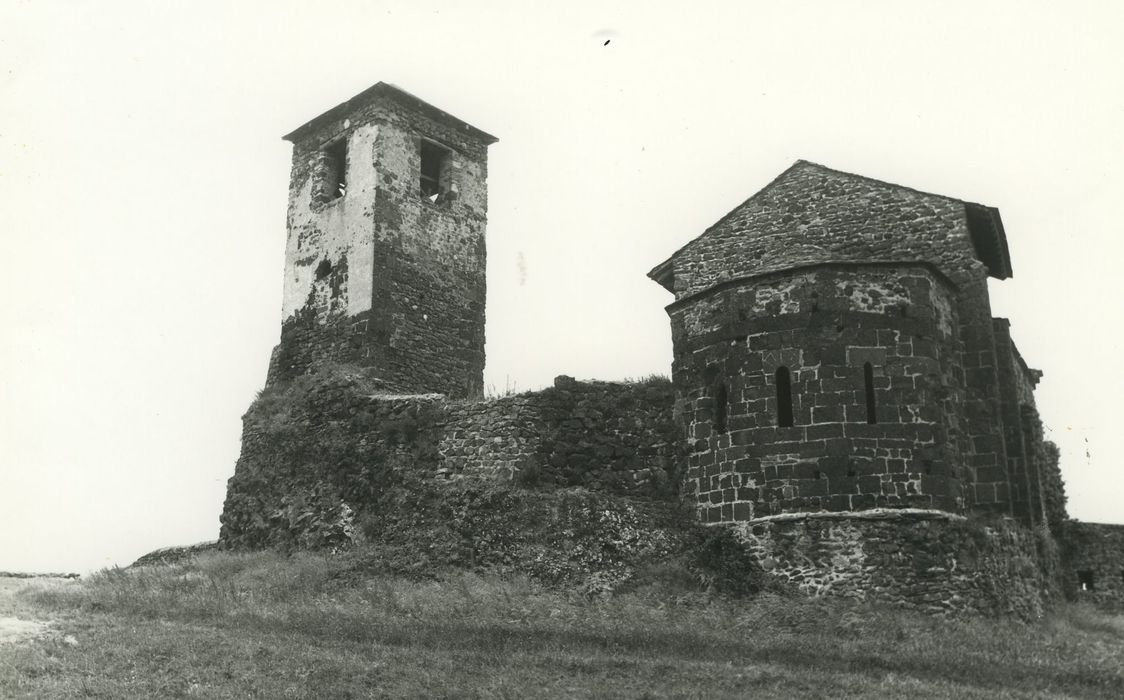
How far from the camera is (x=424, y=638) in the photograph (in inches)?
537

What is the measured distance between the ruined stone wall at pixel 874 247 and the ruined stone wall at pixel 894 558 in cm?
125

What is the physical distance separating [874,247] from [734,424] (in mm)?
4698

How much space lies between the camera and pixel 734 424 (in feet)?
54.2

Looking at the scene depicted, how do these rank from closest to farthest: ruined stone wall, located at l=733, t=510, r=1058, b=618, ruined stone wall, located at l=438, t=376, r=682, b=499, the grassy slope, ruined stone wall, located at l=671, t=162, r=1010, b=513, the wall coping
Answer: the grassy slope < ruined stone wall, located at l=733, t=510, r=1058, b=618 < the wall coping < ruined stone wall, located at l=671, t=162, r=1010, b=513 < ruined stone wall, located at l=438, t=376, r=682, b=499

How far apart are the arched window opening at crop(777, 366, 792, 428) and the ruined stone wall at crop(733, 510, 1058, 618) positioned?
1458 mm

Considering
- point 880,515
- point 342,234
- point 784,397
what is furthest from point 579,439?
point 342,234

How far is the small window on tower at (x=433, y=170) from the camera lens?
2459cm

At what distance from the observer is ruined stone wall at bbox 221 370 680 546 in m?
18.1

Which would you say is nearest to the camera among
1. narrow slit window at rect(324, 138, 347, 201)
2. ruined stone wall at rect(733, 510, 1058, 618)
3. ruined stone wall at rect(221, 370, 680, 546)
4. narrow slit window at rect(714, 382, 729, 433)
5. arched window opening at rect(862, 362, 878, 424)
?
ruined stone wall at rect(733, 510, 1058, 618)

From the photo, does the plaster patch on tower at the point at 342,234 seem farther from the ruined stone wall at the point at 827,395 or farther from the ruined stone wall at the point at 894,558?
the ruined stone wall at the point at 894,558

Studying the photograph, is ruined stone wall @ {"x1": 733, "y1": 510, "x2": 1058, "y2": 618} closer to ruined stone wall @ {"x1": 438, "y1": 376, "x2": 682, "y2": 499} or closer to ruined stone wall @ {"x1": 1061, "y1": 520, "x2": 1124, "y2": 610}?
ruined stone wall @ {"x1": 438, "y1": 376, "x2": 682, "y2": 499}

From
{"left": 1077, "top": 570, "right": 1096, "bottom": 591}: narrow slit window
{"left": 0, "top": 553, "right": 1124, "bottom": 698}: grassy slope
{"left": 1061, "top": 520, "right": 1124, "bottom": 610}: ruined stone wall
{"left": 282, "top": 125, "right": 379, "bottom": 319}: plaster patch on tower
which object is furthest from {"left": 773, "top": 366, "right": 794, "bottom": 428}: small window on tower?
{"left": 282, "top": 125, "right": 379, "bottom": 319}: plaster patch on tower

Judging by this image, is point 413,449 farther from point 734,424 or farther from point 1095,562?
point 1095,562

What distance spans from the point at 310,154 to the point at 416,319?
16.8 feet
